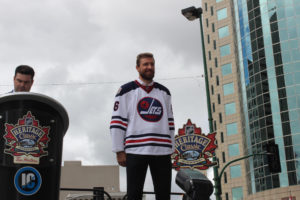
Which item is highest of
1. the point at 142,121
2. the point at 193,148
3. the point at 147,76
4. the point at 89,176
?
the point at 89,176

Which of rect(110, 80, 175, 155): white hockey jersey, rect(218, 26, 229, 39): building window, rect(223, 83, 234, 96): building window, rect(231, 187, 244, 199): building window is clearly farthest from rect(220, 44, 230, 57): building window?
rect(110, 80, 175, 155): white hockey jersey

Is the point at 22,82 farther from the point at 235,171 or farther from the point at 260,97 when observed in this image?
the point at 235,171

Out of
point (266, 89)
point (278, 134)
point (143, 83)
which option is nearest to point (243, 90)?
point (266, 89)

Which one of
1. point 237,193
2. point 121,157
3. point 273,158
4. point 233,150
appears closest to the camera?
point 121,157

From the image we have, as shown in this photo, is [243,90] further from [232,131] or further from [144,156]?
[144,156]

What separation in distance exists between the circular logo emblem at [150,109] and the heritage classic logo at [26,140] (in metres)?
0.91

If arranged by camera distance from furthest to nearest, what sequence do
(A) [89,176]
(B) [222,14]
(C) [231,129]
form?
(A) [89,176] → (B) [222,14] → (C) [231,129]

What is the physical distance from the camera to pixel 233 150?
255 feet

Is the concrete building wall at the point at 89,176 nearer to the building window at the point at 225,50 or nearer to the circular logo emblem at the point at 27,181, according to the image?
the building window at the point at 225,50

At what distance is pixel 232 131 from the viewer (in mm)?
78438

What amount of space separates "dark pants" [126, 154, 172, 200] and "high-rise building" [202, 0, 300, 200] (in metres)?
55.5

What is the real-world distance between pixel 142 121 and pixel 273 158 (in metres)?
23.7

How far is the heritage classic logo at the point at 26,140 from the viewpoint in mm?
4258

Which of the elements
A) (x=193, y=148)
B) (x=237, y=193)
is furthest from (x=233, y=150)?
(x=193, y=148)
